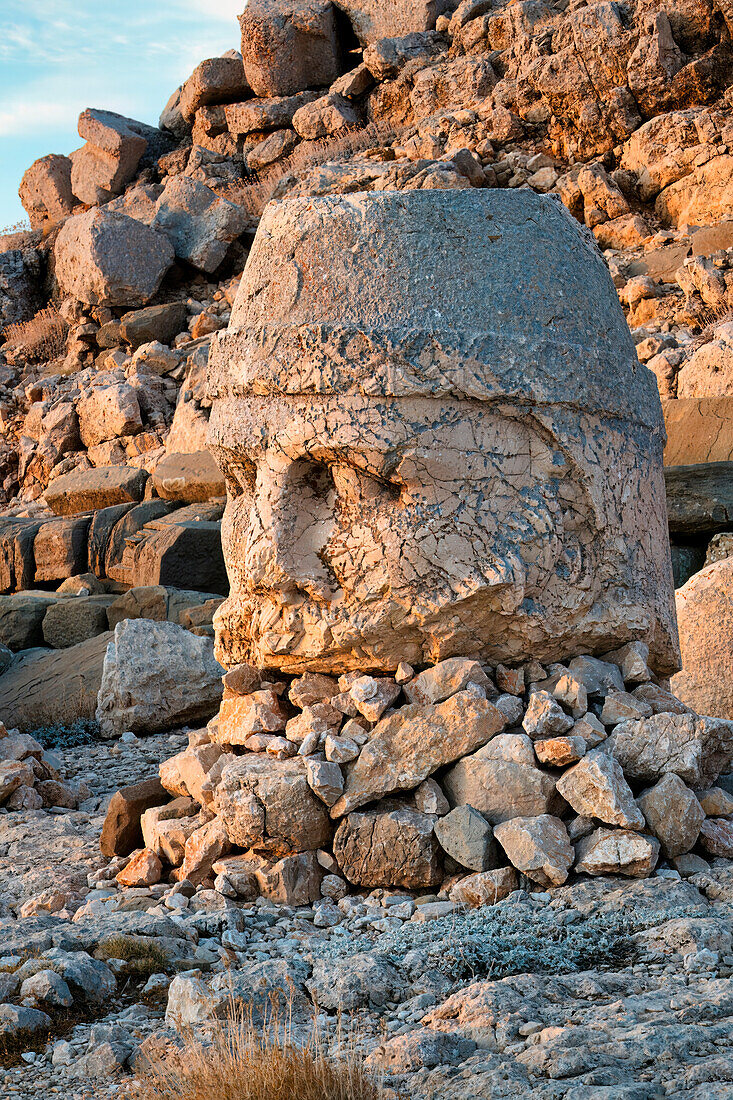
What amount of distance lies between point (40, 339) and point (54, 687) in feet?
42.9

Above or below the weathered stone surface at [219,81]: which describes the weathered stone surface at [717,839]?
below

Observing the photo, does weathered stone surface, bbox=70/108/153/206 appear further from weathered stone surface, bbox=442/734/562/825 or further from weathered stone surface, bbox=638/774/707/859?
weathered stone surface, bbox=638/774/707/859

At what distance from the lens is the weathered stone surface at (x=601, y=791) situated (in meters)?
3.27

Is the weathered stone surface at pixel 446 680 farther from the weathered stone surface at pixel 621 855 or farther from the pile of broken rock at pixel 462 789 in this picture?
the weathered stone surface at pixel 621 855

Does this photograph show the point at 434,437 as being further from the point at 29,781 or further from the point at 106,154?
the point at 106,154

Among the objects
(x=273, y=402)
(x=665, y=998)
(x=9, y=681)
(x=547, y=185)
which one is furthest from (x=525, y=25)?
(x=665, y=998)

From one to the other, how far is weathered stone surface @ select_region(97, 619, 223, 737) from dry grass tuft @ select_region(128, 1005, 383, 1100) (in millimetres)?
5152

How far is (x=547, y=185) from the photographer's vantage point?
13.9 m

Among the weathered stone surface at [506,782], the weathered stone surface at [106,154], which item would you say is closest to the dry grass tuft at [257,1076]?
the weathered stone surface at [506,782]

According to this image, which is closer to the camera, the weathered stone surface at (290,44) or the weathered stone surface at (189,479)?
the weathered stone surface at (189,479)

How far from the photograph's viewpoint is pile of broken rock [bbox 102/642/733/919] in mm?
3312

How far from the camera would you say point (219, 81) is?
20.6 meters

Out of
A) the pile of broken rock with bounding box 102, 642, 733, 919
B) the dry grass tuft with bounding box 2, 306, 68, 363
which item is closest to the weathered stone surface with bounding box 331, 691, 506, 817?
the pile of broken rock with bounding box 102, 642, 733, 919

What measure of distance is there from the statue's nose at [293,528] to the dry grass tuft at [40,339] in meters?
16.4
